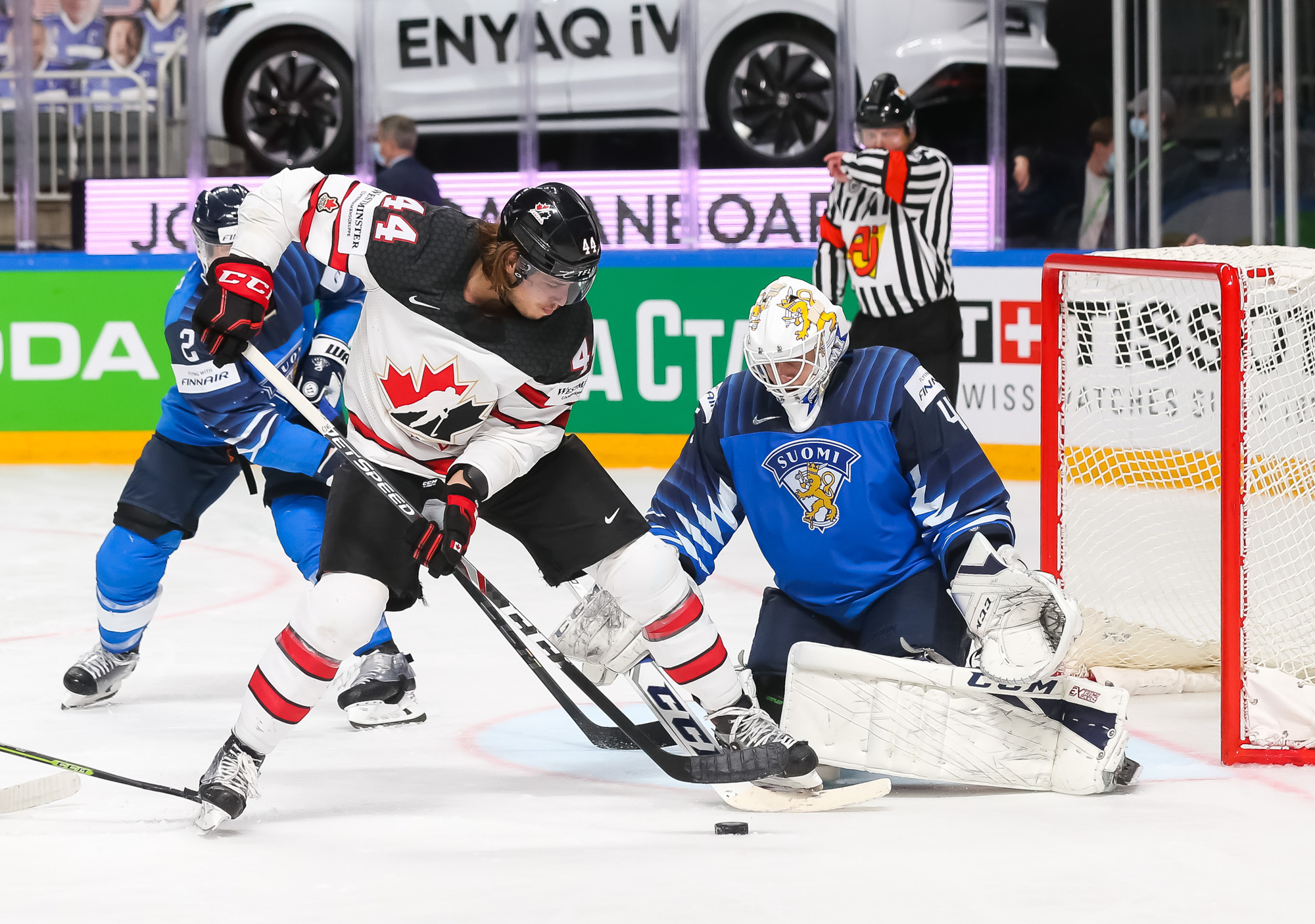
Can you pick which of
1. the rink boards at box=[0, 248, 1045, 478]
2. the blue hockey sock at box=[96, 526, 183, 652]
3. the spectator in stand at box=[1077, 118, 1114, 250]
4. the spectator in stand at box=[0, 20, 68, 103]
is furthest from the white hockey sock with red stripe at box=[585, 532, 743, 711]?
the spectator in stand at box=[0, 20, 68, 103]

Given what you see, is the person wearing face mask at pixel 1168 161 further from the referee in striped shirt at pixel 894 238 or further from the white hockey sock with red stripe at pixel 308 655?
the white hockey sock with red stripe at pixel 308 655

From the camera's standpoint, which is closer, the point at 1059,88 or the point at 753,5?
the point at 1059,88


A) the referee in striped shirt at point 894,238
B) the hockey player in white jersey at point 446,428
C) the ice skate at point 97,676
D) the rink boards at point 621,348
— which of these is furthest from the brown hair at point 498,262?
the rink boards at point 621,348

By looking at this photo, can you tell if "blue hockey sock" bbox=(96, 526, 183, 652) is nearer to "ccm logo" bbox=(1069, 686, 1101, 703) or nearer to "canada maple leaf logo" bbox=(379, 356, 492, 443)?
"canada maple leaf logo" bbox=(379, 356, 492, 443)

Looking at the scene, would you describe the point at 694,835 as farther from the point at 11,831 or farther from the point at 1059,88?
the point at 1059,88

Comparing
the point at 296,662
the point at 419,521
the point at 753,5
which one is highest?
the point at 753,5

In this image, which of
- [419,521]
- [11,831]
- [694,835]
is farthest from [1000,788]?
[11,831]

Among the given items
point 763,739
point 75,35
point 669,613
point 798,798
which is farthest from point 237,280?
point 75,35

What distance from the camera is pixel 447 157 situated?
25.7ft

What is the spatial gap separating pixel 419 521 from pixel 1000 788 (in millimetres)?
1042

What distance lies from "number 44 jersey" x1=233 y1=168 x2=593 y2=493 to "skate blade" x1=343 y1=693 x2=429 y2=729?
77 cm

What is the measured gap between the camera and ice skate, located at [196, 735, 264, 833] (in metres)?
2.61

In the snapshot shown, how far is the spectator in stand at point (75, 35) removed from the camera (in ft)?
25.3

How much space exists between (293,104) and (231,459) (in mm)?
4860
